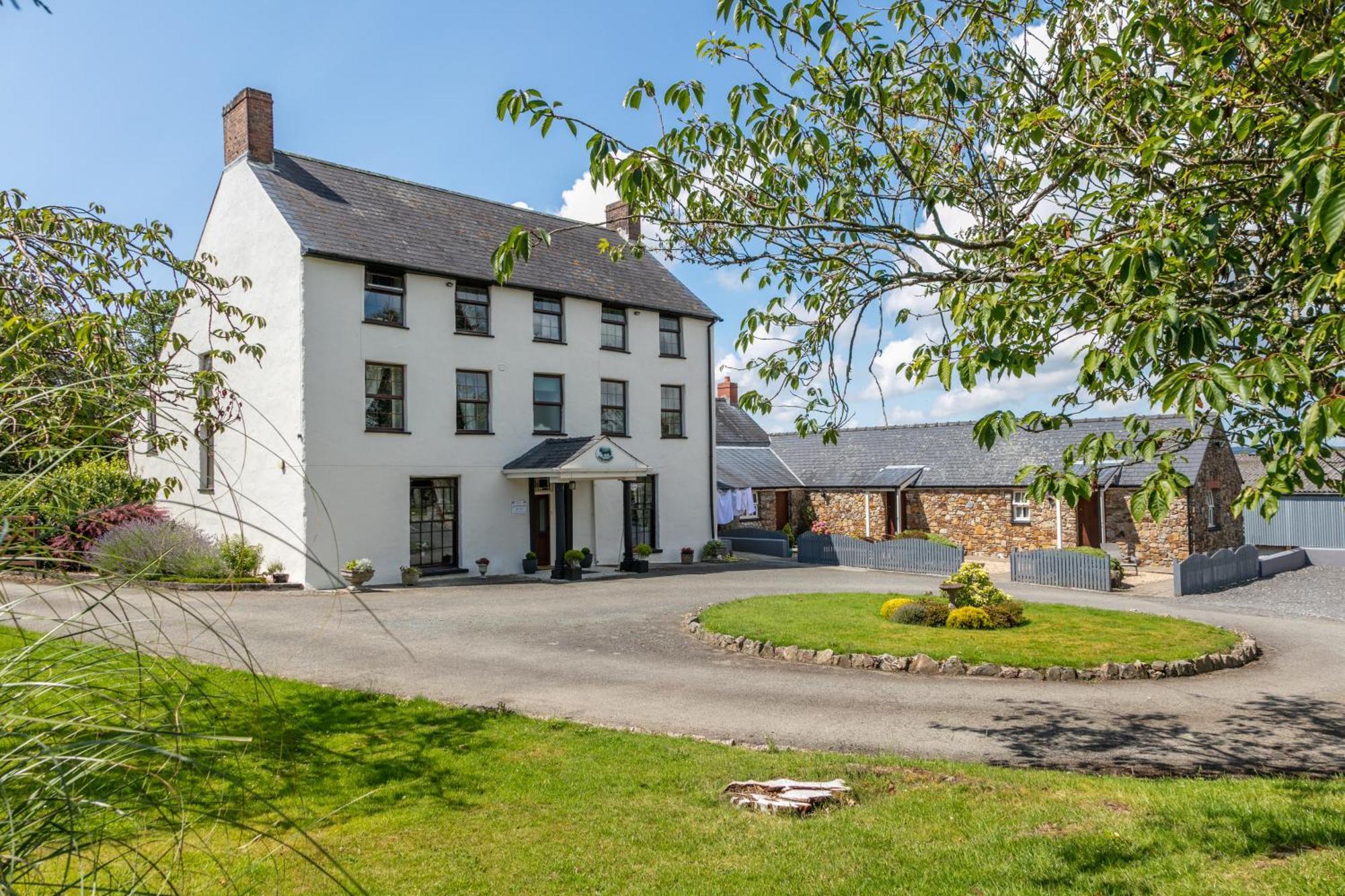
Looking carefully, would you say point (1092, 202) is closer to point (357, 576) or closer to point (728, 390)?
point (357, 576)

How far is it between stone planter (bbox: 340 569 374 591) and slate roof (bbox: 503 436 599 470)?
5.02 metres

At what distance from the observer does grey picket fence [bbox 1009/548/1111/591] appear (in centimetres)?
2345

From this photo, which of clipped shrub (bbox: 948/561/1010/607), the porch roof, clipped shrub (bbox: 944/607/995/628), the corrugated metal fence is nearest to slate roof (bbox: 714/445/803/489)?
the porch roof

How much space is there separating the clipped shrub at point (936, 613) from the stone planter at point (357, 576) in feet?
42.0

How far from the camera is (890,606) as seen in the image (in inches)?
655

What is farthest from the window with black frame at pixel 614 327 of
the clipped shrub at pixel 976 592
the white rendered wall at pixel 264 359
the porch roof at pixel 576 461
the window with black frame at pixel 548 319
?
the clipped shrub at pixel 976 592

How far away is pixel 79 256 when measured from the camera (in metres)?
7.68

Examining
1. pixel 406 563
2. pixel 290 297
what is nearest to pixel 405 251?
pixel 290 297

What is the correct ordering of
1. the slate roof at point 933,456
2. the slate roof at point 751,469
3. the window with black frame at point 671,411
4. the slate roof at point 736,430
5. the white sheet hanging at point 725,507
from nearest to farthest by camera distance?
the window with black frame at point 671,411 → the slate roof at point 933,456 → the white sheet hanging at point 725,507 → the slate roof at point 751,469 → the slate roof at point 736,430

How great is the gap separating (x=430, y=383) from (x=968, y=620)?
15.0 meters

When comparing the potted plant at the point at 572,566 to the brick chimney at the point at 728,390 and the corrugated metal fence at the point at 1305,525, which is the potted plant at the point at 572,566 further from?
the corrugated metal fence at the point at 1305,525

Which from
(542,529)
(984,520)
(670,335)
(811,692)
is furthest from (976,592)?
(984,520)

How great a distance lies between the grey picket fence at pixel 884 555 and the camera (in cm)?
2664

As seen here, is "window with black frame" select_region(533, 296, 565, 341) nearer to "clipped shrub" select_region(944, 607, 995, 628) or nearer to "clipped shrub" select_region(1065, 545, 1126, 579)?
"clipped shrub" select_region(944, 607, 995, 628)
